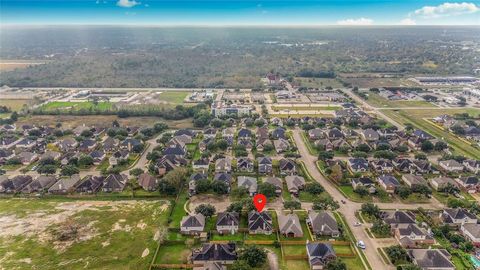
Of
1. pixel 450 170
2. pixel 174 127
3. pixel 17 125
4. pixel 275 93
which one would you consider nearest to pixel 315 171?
pixel 450 170

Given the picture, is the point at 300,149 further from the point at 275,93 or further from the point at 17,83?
the point at 17,83

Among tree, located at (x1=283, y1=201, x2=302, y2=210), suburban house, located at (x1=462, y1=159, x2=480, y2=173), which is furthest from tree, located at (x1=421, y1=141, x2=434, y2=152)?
tree, located at (x1=283, y1=201, x2=302, y2=210)

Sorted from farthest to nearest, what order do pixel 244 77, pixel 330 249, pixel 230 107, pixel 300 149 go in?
pixel 244 77 → pixel 230 107 → pixel 300 149 → pixel 330 249

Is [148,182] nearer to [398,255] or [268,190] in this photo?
[268,190]

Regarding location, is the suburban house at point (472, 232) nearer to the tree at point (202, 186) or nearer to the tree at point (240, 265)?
the tree at point (240, 265)

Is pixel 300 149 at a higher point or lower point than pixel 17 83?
lower
